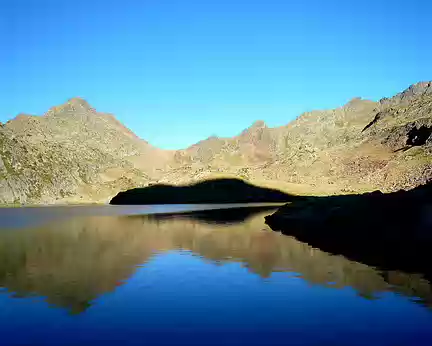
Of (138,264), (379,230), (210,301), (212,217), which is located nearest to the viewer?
(210,301)

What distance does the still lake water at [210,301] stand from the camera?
18.7 metres

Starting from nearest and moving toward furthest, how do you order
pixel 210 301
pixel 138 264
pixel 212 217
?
pixel 210 301 < pixel 138 264 < pixel 212 217

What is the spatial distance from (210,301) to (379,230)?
96.9 ft

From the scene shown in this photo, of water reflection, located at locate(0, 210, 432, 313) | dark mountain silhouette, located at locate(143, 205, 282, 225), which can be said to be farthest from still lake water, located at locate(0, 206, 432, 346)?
dark mountain silhouette, located at locate(143, 205, 282, 225)

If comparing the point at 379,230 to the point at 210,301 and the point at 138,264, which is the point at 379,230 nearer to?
the point at 138,264

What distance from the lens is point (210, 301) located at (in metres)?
25.4

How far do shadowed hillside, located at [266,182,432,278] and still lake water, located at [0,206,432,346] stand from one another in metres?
4.57

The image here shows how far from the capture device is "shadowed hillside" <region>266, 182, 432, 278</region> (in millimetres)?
→ 39091

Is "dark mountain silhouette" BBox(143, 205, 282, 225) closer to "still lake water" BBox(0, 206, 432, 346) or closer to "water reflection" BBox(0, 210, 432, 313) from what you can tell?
"water reflection" BBox(0, 210, 432, 313)

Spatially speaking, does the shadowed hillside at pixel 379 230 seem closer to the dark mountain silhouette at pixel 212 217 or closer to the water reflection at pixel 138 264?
the water reflection at pixel 138 264

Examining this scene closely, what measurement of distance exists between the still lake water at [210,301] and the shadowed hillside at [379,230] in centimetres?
457

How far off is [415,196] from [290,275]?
28.4 m

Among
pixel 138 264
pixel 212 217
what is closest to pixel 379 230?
pixel 138 264

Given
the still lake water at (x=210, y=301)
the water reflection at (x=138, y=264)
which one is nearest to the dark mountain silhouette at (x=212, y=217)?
the water reflection at (x=138, y=264)
